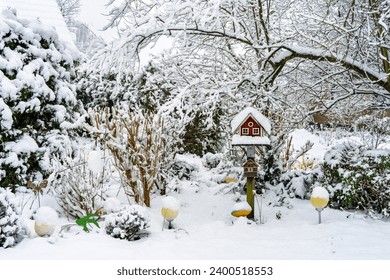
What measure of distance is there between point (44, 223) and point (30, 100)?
6.86 feet

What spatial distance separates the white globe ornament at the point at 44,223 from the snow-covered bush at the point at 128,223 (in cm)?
58

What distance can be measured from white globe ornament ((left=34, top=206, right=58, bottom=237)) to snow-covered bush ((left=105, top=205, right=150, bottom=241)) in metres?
0.58

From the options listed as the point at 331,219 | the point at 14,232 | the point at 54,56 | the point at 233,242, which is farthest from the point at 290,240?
the point at 54,56

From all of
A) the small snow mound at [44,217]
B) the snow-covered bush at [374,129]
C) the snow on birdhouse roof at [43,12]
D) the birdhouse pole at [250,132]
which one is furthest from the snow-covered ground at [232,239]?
the snow on birdhouse roof at [43,12]

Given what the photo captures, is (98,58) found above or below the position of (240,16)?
below

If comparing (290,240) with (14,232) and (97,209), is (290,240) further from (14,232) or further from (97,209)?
(14,232)

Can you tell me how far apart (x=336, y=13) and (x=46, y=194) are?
5.72 metres

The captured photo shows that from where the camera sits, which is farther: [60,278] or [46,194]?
[46,194]

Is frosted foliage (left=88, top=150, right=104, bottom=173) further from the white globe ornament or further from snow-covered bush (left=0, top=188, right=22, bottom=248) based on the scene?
snow-covered bush (left=0, top=188, right=22, bottom=248)

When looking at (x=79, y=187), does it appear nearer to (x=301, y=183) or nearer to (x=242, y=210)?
(x=242, y=210)

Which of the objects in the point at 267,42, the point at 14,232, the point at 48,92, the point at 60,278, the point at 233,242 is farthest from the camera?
the point at 267,42

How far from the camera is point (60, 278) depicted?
3.04 metres

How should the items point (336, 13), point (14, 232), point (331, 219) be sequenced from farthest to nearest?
1. point (336, 13)
2. point (331, 219)
3. point (14, 232)

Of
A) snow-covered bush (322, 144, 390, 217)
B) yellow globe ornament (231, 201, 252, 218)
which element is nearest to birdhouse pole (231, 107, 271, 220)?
yellow globe ornament (231, 201, 252, 218)
